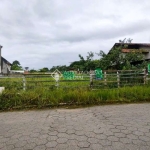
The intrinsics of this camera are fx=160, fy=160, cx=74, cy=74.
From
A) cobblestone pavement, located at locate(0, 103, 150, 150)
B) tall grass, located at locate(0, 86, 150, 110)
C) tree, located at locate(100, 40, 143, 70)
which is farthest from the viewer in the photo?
tree, located at locate(100, 40, 143, 70)

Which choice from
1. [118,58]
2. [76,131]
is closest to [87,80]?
[76,131]

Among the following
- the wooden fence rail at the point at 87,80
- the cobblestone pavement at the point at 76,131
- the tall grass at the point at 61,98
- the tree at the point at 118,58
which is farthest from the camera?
the tree at the point at 118,58

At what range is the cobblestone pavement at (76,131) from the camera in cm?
289

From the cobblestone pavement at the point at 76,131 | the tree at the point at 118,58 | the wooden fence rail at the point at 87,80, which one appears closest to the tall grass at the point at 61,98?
the wooden fence rail at the point at 87,80

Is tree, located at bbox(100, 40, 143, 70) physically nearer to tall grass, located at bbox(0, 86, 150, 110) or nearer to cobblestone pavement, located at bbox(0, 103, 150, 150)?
tall grass, located at bbox(0, 86, 150, 110)

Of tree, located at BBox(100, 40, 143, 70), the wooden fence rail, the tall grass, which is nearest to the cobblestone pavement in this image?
the tall grass

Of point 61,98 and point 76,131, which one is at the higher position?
point 61,98

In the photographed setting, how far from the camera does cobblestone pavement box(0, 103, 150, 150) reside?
2.89 m

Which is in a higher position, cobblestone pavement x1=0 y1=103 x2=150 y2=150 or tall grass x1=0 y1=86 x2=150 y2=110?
tall grass x1=0 y1=86 x2=150 y2=110

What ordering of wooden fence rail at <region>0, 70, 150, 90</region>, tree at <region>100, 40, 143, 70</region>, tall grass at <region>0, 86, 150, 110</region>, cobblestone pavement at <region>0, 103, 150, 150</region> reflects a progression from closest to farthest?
cobblestone pavement at <region>0, 103, 150, 150</region> < tall grass at <region>0, 86, 150, 110</region> < wooden fence rail at <region>0, 70, 150, 90</region> < tree at <region>100, 40, 143, 70</region>

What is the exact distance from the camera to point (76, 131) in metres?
3.52

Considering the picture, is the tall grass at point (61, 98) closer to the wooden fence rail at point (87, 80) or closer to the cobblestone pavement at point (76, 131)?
the wooden fence rail at point (87, 80)

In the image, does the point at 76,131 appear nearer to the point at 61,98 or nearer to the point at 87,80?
the point at 61,98

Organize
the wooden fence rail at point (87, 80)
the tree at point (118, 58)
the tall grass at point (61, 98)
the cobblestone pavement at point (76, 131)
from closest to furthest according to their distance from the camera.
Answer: the cobblestone pavement at point (76, 131) → the tall grass at point (61, 98) → the wooden fence rail at point (87, 80) → the tree at point (118, 58)
